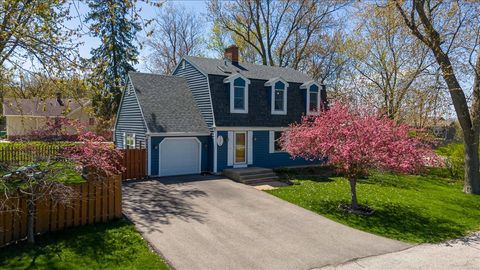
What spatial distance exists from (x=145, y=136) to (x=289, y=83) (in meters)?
10.2

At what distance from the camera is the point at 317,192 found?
15648 millimetres

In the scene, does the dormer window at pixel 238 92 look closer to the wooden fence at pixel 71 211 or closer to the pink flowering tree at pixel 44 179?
the wooden fence at pixel 71 211

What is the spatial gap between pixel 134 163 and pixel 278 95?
9.98 metres

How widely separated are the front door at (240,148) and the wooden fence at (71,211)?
965cm

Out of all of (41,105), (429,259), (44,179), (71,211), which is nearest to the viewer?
(44,179)

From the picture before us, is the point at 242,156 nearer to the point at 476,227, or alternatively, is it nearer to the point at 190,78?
the point at 190,78

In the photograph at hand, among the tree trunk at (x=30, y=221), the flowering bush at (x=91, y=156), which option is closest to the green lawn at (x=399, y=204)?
Result: the flowering bush at (x=91, y=156)

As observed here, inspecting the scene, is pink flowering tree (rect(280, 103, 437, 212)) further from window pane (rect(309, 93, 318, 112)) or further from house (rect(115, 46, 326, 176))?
window pane (rect(309, 93, 318, 112))

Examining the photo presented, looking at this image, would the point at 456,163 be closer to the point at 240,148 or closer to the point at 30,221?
the point at 240,148

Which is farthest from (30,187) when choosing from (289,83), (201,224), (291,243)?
(289,83)

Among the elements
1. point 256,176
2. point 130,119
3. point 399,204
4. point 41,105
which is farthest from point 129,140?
point 399,204

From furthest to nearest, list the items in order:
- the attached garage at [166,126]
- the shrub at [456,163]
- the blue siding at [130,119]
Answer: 1. the shrub at [456,163]
2. the blue siding at [130,119]
3. the attached garage at [166,126]

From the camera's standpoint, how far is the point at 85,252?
320 inches

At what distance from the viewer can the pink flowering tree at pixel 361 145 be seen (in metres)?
11.5
